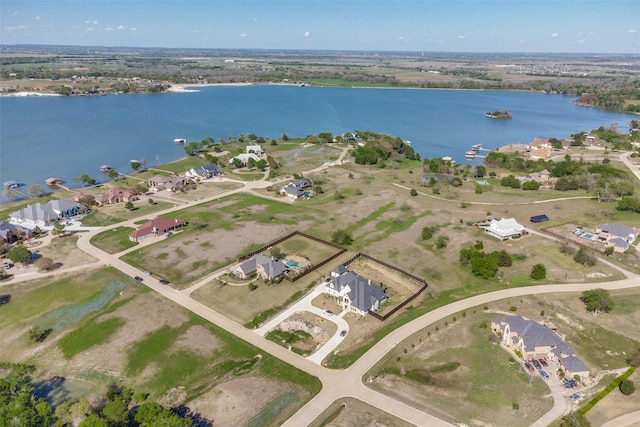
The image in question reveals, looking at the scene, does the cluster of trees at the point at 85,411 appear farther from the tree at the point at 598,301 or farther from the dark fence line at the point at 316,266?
the tree at the point at 598,301

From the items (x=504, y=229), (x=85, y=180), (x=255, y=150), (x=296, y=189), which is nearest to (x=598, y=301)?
(x=504, y=229)

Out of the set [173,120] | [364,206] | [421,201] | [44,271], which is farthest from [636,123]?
[44,271]

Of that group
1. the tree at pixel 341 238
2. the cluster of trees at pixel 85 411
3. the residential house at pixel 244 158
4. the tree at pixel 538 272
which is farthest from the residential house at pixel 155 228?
the tree at pixel 538 272

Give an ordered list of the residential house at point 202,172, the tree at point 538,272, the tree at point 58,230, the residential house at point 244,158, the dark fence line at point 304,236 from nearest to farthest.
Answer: the tree at point 538,272, the dark fence line at point 304,236, the tree at point 58,230, the residential house at point 202,172, the residential house at point 244,158

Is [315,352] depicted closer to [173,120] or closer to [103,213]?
[103,213]

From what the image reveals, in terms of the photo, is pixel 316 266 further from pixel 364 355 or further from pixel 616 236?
pixel 616 236

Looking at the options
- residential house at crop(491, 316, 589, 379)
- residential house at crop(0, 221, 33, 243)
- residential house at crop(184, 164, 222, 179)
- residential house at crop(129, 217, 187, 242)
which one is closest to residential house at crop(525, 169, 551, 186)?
residential house at crop(491, 316, 589, 379)

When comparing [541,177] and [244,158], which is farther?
[244,158]
